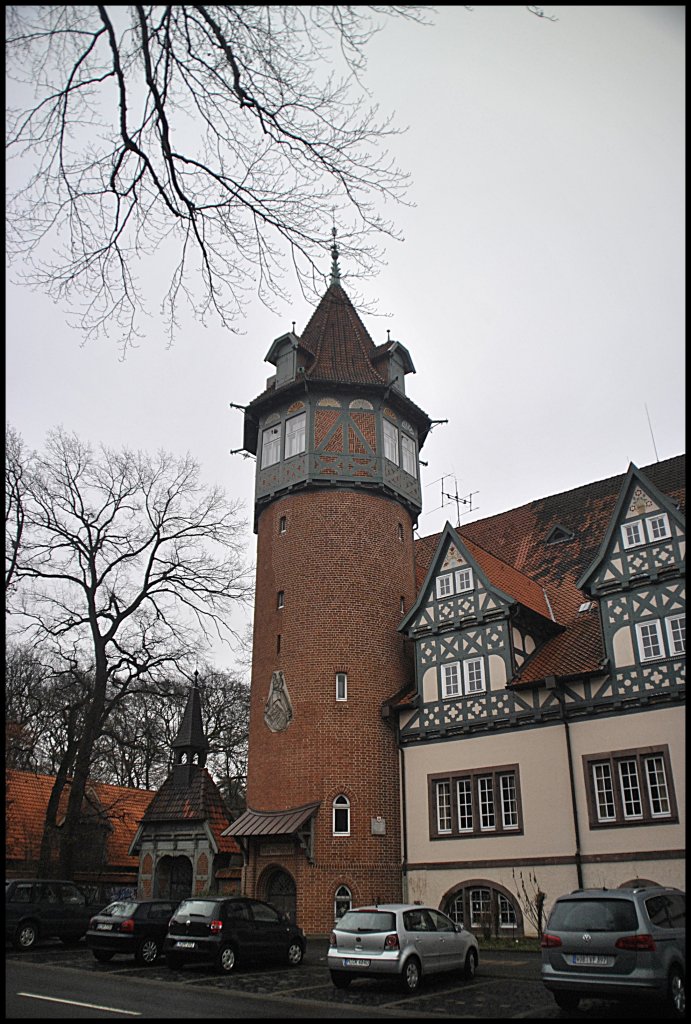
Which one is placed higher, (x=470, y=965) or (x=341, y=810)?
(x=341, y=810)

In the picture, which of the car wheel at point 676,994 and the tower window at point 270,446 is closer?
the car wheel at point 676,994

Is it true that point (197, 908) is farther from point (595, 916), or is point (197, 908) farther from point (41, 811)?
point (41, 811)

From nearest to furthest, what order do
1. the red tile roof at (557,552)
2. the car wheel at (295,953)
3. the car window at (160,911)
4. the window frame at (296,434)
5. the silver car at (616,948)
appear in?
the silver car at (616,948) < the car wheel at (295,953) < the car window at (160,911) < the red tile roof at (557,552) < the window frame at (296,434)

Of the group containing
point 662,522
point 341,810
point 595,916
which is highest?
point 662,522

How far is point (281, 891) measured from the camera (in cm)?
2523

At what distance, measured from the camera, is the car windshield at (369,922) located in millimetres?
14891

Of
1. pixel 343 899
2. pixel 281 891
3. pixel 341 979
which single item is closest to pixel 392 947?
pixel 341 979

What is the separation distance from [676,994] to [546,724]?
11.5m

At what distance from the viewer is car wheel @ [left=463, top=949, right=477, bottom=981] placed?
16.2 meters

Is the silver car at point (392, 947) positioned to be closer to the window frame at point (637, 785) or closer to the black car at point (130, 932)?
the black car at point (130, 932)

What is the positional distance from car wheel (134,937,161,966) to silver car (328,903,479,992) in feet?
17.3

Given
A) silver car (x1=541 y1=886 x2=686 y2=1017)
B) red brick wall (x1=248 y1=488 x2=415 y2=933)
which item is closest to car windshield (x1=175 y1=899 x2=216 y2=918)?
red brick wall (x1=248 y1=488 x2=415 y2=933)

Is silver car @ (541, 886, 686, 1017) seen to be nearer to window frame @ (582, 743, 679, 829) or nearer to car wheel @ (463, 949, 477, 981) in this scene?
car wheel @ (463, 949, 477, 981)

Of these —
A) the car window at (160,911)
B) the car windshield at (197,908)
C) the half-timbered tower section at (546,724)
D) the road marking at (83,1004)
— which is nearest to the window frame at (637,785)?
the half-timbered tower section at (546,724)
